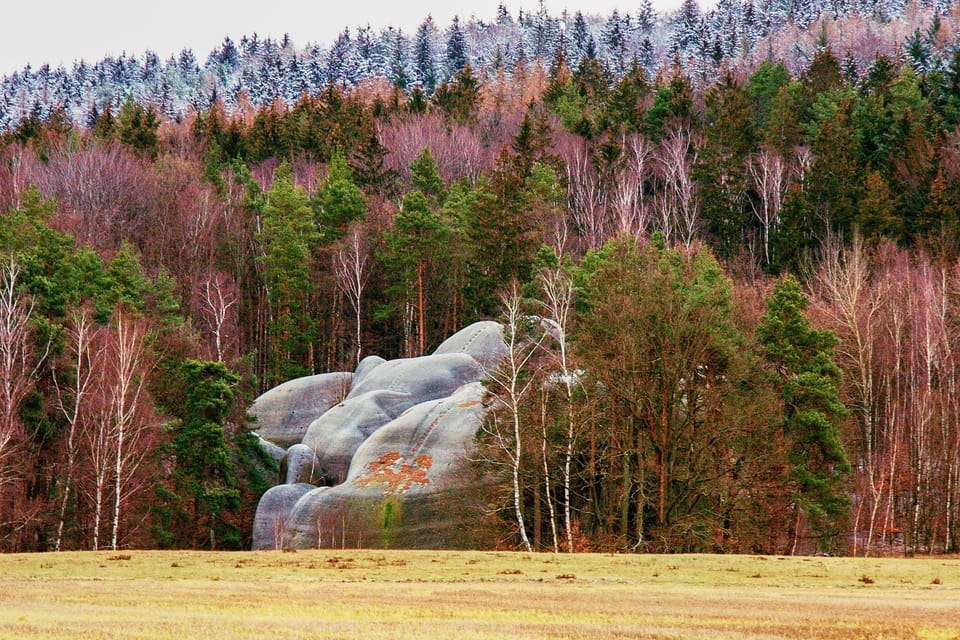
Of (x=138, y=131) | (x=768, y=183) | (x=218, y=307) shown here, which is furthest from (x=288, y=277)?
(x=138, y=131)

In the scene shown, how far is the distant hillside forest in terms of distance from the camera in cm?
4569

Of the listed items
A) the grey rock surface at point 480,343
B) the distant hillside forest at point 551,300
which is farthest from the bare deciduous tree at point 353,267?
the grey rock surface at point 480,343

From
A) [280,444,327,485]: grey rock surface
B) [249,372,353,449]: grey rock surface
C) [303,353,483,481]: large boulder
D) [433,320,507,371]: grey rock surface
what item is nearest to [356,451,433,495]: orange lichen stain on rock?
[303,353,483,481]: large boulder

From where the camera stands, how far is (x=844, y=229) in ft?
251

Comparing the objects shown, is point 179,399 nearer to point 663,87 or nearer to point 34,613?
point 34,613

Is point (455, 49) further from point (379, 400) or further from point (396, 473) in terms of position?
point (396, 473)

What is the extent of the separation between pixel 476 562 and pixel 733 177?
62921 mm

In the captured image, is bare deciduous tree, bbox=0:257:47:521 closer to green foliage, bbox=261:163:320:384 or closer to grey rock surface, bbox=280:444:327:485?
grey rock surface, bbox=280:444:327:485

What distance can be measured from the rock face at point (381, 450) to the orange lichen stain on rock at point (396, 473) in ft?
0.16

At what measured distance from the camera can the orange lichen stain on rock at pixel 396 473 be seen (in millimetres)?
47688

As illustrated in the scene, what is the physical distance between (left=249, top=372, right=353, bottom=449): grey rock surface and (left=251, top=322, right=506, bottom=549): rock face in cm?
8

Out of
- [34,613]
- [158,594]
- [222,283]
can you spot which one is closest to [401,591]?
[158,594]

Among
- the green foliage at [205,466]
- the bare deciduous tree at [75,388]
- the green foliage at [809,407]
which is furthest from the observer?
the green foliage at [205,466]

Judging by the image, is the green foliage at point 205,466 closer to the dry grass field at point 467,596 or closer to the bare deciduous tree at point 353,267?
the dry grass field at point 467,596
